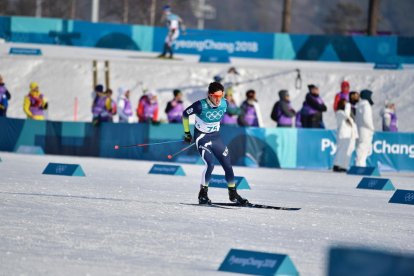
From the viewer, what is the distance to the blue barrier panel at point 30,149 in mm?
26469

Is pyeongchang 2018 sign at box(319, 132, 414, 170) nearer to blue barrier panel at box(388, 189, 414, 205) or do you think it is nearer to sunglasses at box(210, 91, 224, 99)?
blue barrier panel at box(388, 189, 414, 205)

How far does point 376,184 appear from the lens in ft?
63.6

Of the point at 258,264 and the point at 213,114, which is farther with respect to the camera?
the point at 213,114

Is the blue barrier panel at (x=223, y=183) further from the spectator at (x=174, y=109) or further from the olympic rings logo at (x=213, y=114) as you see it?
the spectator at (x=174, y=109)

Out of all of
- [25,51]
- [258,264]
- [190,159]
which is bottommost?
[190,159]

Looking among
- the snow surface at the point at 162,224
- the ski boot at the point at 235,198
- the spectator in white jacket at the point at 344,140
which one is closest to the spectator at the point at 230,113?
the spectator in white jacket at the point at 344,140

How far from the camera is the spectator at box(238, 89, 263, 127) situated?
26125 millimetres

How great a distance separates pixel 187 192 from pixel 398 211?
3.39 m

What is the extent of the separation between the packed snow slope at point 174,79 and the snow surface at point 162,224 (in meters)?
20.3

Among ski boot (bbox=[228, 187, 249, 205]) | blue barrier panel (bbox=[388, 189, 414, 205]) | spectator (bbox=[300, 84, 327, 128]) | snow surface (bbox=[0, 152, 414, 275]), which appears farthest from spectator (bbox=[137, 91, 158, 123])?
ski boot (bbox=[228, 187, 249, 205])

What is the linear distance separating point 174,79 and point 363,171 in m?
18.6

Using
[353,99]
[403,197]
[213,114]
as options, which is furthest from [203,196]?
[353,99]

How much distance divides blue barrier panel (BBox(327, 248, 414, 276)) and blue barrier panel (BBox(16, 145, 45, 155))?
22.1 metres

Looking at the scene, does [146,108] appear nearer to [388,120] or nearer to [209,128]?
[388,120]
